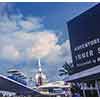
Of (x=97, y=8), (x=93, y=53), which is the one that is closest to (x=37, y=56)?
(x=93, y=53)

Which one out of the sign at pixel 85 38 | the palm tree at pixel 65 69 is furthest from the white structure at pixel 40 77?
the sign at pixel 85 38

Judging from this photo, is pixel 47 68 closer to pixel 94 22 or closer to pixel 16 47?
pixel 16 47

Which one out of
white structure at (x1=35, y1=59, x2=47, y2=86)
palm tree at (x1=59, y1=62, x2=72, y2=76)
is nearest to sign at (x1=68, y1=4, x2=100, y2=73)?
palm tree at (x1=59, y1=62, x2=72, y2=76)

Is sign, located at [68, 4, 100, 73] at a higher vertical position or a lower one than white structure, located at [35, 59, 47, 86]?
higher

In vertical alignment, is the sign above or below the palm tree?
above

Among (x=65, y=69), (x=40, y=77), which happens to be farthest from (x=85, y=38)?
(x=40, y=77)

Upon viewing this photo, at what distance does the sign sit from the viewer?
3.08 meters

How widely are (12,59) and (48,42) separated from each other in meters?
0.38

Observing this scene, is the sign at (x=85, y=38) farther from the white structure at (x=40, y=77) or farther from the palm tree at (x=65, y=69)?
the white structure at (x=40, y=77)

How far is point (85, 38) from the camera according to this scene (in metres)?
3.10

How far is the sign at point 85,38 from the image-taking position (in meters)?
3.08

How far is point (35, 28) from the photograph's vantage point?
3.10 meters

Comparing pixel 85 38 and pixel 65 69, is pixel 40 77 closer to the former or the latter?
pixel 65 69

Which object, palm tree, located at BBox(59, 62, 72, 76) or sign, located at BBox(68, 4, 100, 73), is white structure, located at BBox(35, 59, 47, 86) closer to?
palm tree, located at BBox(59, 62, 72, 76)
